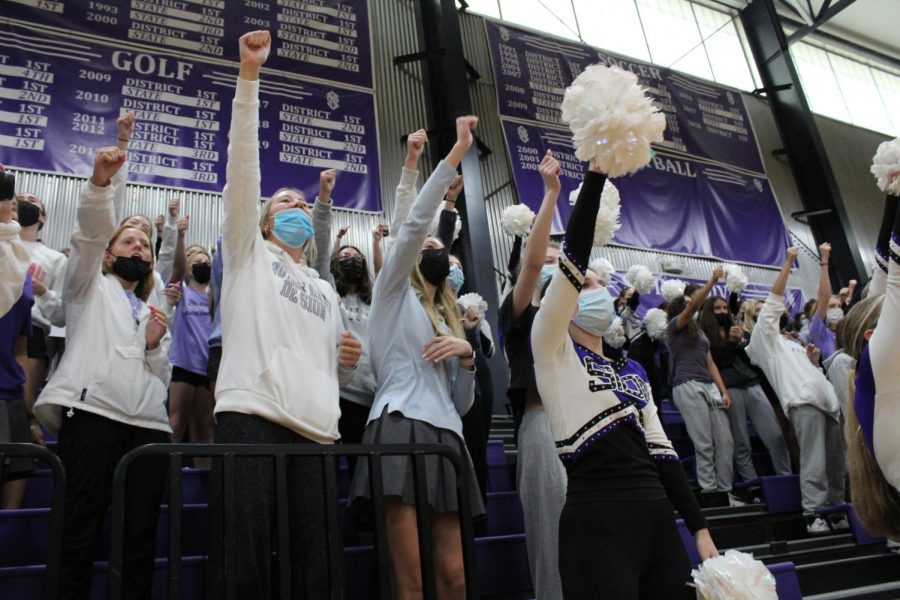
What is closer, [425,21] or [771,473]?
[771,473]

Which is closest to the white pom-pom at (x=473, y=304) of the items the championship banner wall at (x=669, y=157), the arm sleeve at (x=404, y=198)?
the arm sleeve at (x=404, y=198)

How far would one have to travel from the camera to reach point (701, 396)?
14.8 feet

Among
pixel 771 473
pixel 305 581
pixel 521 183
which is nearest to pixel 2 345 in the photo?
pixel 305 581

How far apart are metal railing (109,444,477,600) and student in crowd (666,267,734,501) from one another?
2901 mm

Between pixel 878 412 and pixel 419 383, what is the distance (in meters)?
1.37

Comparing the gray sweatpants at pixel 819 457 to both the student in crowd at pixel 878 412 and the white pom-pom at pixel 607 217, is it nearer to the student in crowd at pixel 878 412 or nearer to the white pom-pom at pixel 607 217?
the white pom-pom at pixel 607 217

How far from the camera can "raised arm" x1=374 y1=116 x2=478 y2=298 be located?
232cm

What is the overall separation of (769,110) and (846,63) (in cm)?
268

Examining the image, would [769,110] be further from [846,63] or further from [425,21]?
[425,21]

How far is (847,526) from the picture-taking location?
402 centimetres

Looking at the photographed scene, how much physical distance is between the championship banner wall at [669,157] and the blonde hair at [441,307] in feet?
14.8

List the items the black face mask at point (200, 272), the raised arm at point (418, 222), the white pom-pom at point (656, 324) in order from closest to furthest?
1. the raised arm at point (418, 222)
2. the black face mask at point (200, 272)
3. the white pom-pom at point (656, 324)

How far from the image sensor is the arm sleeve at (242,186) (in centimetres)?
198

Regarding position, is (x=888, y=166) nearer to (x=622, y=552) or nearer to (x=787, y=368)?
(x=622, y=552)
